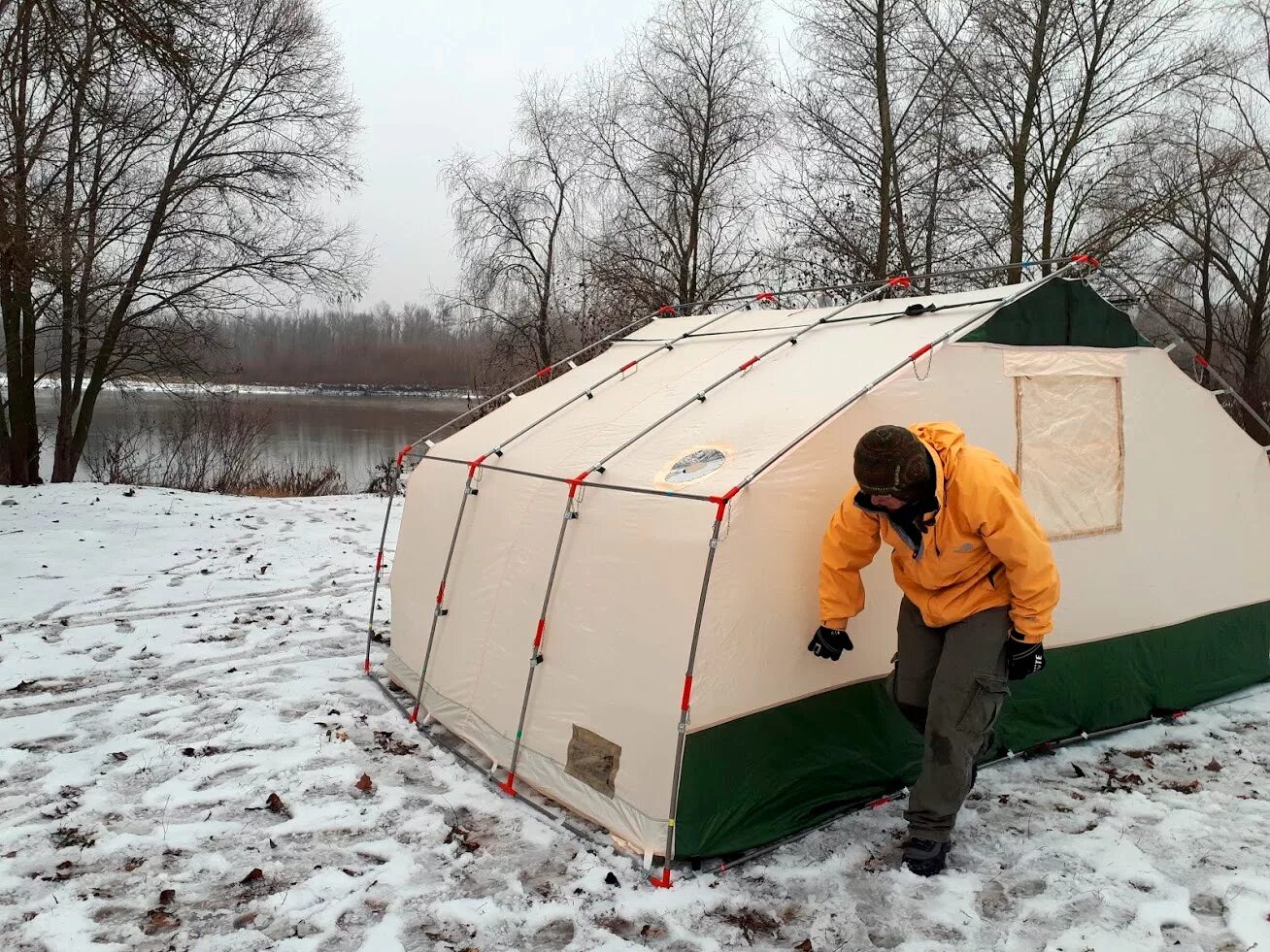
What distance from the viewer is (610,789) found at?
3498 mm

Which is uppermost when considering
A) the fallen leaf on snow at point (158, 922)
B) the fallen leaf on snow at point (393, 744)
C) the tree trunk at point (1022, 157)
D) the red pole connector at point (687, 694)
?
the tree trunk at point (1022, 157)

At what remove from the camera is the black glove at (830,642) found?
3.32 m

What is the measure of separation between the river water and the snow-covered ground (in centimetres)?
1125

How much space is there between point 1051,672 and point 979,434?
137cm

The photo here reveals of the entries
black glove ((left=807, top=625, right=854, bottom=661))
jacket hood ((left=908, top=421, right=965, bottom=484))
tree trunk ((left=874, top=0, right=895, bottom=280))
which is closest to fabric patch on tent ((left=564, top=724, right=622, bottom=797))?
black glove ((left=807, top=625, right=854, bottom=661))

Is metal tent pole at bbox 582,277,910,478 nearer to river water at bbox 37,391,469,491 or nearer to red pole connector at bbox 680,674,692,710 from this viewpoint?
red pole connector at bbox 680,674,692,710

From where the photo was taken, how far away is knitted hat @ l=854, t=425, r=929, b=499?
2.98 meters

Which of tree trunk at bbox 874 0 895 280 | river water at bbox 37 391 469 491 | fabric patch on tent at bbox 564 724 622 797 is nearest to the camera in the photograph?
fabric patch on tent at bbox 564 724 622 797

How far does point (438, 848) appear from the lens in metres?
3.46

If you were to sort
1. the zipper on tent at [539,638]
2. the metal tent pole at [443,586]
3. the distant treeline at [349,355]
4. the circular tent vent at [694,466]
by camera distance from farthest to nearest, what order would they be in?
1. the distant treeline at [349,355]
2. the metal tent pole at [443,586]
3. the zipper on tent at [539,638]
4. the circular tent vent at [694,466]

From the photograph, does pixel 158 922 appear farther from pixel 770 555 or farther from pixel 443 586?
pixel 770 555

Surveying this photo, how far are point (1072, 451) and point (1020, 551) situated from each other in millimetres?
1722

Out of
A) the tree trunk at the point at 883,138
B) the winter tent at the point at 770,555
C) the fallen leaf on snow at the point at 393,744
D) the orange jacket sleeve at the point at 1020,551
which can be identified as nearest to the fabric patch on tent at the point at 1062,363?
the winter tent at the point at 770,555

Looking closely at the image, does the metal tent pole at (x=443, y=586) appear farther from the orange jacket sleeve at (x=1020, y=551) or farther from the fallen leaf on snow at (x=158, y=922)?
the orange jacket sleeve at (x=1020, y=551)
